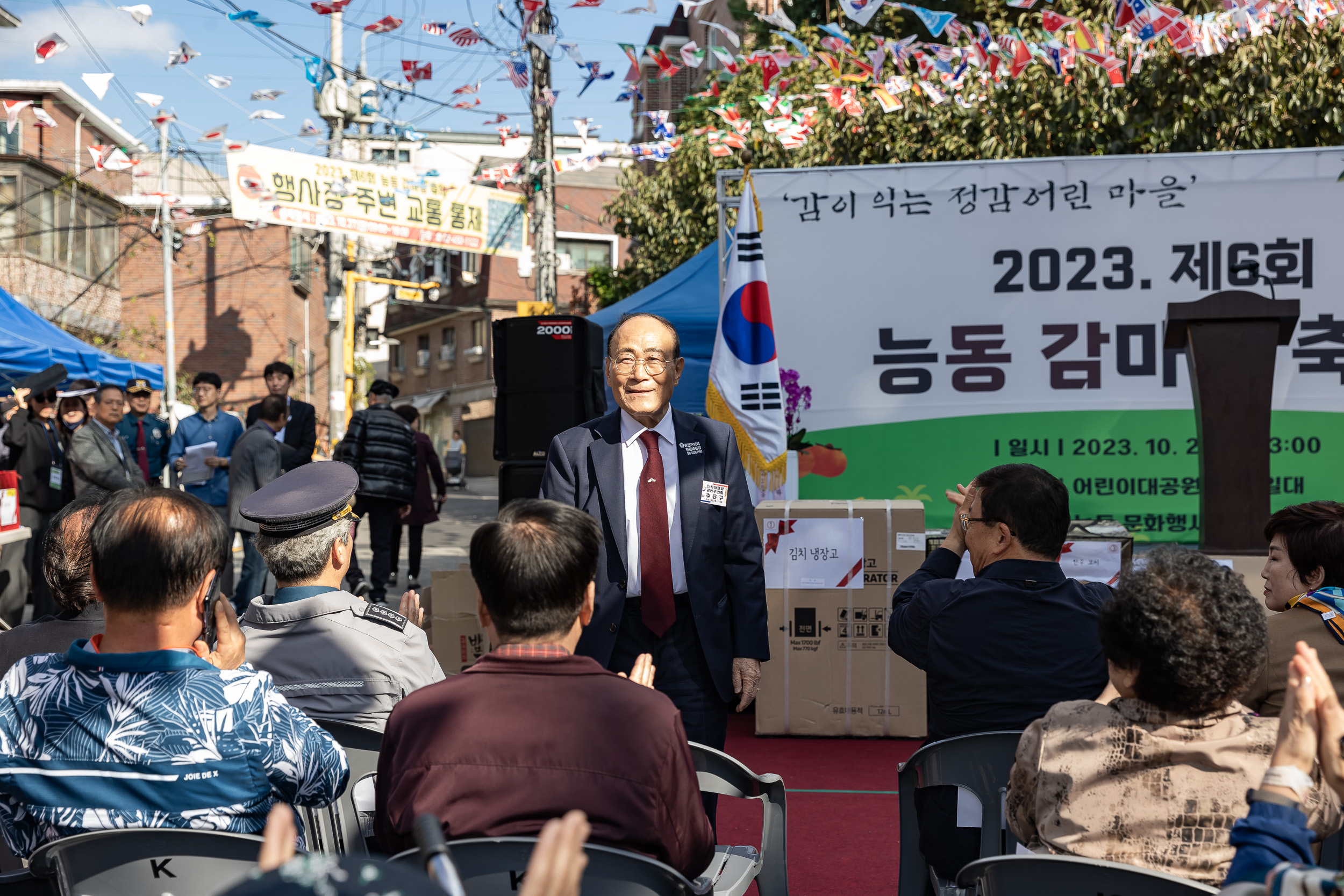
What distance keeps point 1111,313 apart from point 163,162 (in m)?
18.0

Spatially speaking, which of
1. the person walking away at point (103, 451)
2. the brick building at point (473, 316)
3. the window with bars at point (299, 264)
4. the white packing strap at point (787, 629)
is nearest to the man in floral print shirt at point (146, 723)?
the white packing strap at point (787, 629)

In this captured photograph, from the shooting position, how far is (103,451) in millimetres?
7191

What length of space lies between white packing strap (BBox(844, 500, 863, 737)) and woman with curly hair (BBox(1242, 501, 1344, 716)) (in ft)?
7.50

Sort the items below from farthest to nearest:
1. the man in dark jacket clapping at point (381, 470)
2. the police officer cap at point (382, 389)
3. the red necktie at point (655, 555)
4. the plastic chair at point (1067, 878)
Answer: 1. the police officer cap at point (382, 389)
2. the man in dark jacket clapping at point (381, 470)
3. the red necktie at point (655, 555)
4. the plastic chair at point (1067, 878)

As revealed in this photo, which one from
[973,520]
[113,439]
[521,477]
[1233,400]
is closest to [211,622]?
[973,520]

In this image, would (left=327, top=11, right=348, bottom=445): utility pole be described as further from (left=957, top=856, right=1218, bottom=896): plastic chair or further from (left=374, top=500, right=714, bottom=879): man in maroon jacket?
(left=957, top=856, right=1218, bottom=896): plastic chair

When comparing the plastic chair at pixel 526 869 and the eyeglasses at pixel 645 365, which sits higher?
the eyeglasses at pixel 645 365

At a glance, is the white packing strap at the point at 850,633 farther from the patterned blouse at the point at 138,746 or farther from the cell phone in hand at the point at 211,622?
the patterned blouse at the point at 138,746

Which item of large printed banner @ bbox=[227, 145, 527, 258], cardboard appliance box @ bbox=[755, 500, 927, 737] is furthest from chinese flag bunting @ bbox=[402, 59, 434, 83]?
cardboard appliance box @ bbox=[755, 500, 927, 737]

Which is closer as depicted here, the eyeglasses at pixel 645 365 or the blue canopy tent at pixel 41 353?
the eyeglasses at pixel 645 365

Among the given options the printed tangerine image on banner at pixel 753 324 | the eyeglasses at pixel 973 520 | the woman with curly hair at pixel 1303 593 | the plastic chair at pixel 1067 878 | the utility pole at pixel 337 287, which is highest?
the utility pole at pixel 337 287

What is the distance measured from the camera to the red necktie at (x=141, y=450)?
28.3 ft

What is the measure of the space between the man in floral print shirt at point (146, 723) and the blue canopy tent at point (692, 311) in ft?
17.6

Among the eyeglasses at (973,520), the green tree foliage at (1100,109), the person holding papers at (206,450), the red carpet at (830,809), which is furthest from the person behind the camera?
the green tree foliage at (1100,109)
